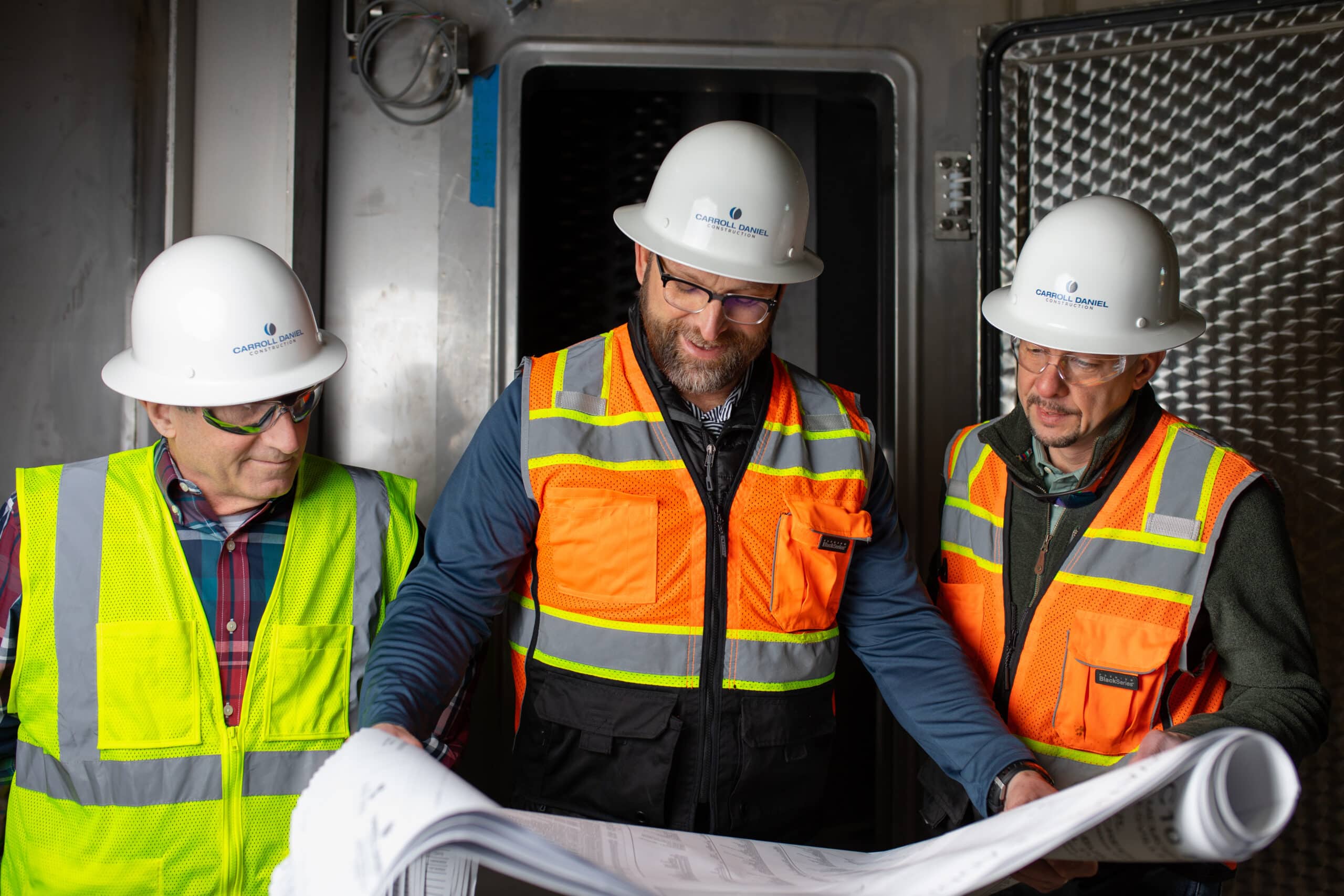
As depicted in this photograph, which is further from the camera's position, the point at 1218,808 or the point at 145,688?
the point at 145,688

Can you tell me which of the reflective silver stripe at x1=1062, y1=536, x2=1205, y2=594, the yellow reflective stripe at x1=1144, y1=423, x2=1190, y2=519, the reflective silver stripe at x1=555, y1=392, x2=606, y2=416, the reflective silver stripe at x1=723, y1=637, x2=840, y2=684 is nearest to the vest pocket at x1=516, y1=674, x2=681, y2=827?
the reflective silver stripe at x1=723, y1=637, x2=840, y2=684

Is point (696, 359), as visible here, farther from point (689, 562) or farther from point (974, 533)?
point (974, 533)

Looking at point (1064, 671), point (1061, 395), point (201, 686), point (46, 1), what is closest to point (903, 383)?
point (1061, 395)

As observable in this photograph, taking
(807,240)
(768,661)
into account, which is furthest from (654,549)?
(807,240)

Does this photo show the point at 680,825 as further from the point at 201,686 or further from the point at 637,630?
the point at 201,686

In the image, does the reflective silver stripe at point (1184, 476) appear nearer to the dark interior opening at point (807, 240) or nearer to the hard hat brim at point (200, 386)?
the dark interior opening at point (807, 240)

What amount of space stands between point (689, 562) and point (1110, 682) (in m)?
0.77

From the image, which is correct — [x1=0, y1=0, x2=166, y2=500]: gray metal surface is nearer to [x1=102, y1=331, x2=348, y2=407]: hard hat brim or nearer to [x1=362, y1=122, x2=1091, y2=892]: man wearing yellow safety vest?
[x1=102, y1=331, x2=348, y2=407]: hard hat brim

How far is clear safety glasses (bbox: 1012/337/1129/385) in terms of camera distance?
6.43 ft

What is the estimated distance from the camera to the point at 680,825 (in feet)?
6.04

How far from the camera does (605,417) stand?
193 centimetres

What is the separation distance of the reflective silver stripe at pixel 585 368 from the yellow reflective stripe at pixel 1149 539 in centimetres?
95

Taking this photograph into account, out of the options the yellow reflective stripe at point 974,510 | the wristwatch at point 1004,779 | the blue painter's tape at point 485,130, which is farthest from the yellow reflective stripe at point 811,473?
the blue painter's tape at point 485,130

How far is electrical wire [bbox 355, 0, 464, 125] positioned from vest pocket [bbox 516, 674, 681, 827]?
1.68 meters
